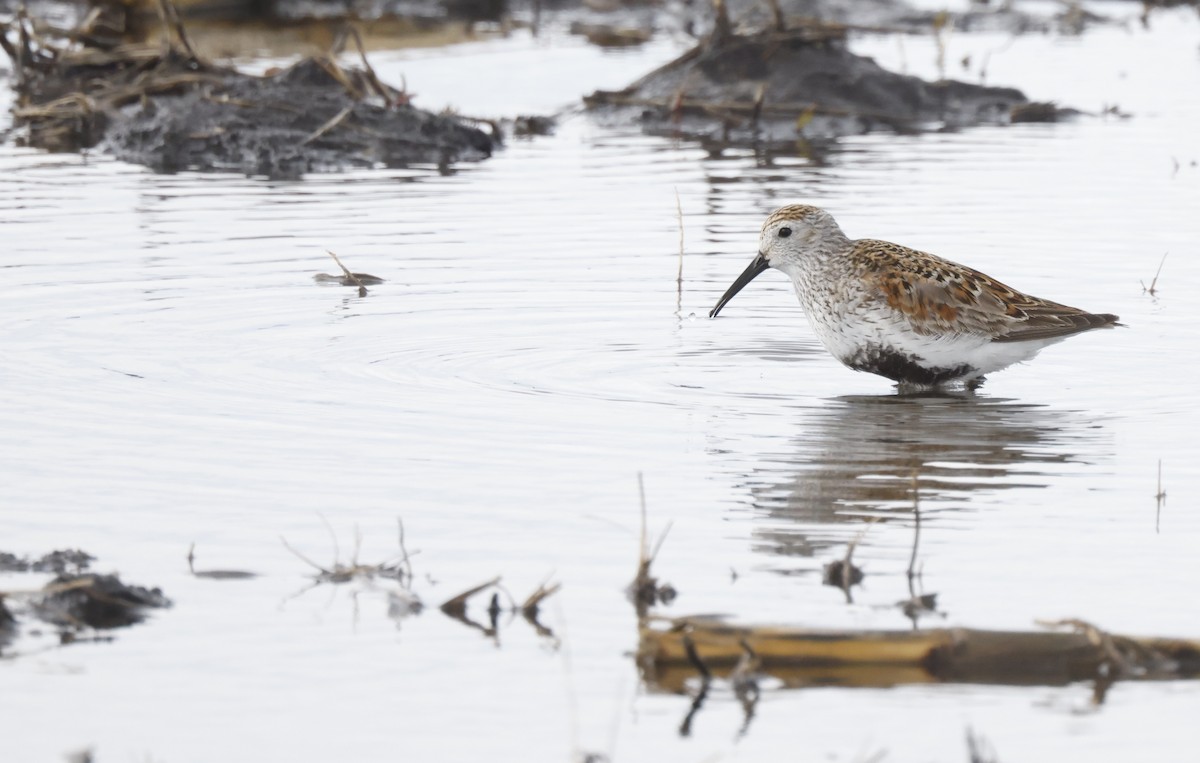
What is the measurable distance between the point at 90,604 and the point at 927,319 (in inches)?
200

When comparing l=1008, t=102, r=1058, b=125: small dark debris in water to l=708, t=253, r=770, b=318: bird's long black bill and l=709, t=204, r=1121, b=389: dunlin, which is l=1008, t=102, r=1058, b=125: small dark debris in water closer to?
l=708, t=253, r=770, b=318: bird's long black bill

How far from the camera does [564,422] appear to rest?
884 cm

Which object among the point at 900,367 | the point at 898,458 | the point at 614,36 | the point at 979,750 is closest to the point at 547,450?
the point at 898,458

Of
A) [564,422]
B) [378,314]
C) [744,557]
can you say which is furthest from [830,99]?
[744,557]

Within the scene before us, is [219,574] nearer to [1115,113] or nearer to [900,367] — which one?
[900,367]

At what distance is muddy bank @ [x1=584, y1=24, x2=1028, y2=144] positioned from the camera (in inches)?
771

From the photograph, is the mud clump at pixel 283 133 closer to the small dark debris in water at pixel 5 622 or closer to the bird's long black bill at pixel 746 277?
the bird's long black bill at pixel 746 277

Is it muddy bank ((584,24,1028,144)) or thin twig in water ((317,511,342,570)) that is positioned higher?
muddy bank ((584,24,1028,144))

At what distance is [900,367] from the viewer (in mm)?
9758

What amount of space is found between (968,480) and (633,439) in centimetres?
159

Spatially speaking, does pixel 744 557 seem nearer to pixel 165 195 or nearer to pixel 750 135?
pixel 165 195

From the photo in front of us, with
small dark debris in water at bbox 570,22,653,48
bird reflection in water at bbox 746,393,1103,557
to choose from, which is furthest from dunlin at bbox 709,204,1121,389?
small dark debris in water at bbox 570,22,653,48

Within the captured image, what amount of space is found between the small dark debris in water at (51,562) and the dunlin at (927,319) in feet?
15.1

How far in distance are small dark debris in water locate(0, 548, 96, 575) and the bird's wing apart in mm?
4734
